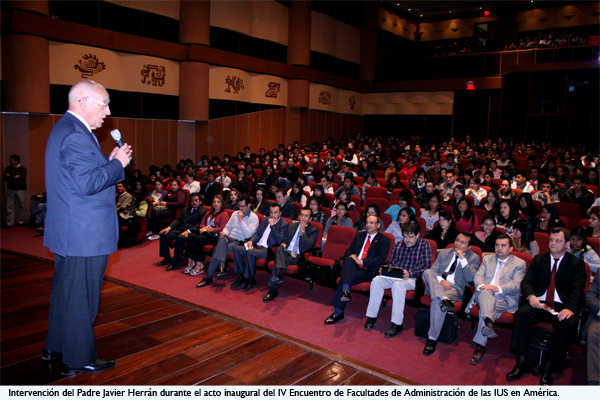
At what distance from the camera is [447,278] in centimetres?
404

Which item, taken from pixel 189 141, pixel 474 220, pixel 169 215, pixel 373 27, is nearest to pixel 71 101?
pixel 474 220

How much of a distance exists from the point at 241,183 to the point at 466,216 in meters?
4.96

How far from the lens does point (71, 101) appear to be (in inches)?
93.4

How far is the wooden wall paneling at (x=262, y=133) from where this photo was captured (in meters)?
14.1

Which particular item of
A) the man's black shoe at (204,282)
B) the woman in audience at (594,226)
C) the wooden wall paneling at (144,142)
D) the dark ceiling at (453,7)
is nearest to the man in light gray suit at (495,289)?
the woman in audience at (594,226)

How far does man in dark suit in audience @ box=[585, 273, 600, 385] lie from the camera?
284 centimetres

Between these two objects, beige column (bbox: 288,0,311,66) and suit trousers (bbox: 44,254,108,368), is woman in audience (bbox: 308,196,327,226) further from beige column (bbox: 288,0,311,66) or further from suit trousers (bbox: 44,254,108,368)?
beige column (bbox: 288,0,311,66)

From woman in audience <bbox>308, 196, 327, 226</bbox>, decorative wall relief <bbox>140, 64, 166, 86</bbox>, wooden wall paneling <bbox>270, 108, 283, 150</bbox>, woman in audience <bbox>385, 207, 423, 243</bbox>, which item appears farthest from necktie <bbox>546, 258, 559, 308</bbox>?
wooden wall paneling <bbox>270, 108, 283, 150</bbox>

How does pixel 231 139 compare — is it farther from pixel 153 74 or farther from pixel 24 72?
pixel 24 72

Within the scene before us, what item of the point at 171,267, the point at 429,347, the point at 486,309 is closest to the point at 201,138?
the point at 171,267

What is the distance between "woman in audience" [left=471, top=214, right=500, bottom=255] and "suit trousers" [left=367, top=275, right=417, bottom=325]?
1.04m

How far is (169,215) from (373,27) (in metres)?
13.8

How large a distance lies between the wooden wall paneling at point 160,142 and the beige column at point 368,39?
32.4 ft
